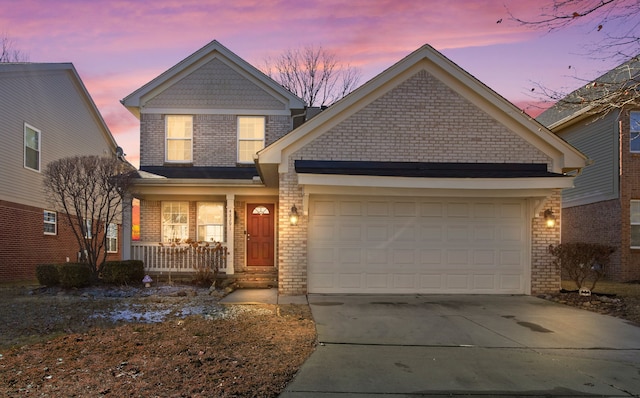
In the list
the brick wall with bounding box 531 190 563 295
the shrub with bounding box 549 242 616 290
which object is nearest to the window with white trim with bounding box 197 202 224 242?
the brick wall with bounding box 531 190 563 295

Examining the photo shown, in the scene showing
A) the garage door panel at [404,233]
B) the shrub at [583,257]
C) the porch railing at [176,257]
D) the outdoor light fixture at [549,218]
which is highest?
the outdoor light fixture at [549,218]

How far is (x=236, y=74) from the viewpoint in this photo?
50.1 feet

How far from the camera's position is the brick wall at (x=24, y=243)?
48.0 feet

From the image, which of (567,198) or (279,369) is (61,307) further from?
(567,198)

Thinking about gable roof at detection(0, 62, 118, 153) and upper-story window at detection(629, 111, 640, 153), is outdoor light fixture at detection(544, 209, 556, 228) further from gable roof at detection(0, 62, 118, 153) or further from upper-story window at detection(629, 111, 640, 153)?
gable roof at detection(0, 62, 118, 153)

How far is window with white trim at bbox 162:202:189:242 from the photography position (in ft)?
46.1

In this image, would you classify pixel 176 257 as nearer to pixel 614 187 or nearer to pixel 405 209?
pixel 405 209

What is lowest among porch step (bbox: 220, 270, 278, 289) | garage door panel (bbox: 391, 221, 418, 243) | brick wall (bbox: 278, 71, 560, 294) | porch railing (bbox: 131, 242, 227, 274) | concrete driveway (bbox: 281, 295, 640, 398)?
porch step (bbox: 220, 270, 278, 289)

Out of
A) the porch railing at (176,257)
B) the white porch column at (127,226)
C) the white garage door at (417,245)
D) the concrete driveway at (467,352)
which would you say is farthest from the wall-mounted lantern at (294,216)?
the white porch column at (127,226)

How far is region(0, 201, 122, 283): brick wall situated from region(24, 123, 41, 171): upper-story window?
1633mm

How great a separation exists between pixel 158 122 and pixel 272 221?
204 inches

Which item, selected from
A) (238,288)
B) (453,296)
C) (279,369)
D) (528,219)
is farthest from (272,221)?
(279,369)

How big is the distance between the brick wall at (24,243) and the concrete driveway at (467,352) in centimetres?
1174

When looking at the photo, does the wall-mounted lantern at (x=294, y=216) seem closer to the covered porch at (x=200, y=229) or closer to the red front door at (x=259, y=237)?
the covered porch at (x=200, y=229)
